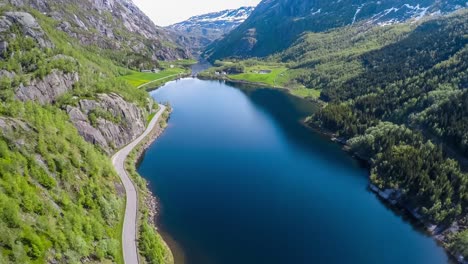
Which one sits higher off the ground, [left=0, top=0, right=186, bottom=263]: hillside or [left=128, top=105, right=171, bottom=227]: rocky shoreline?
[left=0, top=0, right=186, bottom=263]: hillside

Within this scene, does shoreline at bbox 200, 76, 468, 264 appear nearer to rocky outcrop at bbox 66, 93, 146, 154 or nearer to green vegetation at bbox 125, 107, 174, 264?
green vegetation at bbox 125, 107, 174, 264

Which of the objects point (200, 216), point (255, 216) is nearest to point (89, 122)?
point (200, 216)

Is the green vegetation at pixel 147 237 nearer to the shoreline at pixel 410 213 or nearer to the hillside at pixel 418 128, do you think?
the shoreline at pixel 410 213

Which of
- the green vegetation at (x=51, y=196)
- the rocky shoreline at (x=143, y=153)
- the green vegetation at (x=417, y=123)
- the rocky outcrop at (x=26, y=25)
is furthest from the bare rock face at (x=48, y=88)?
the green vegetation at (x=417, y=123)

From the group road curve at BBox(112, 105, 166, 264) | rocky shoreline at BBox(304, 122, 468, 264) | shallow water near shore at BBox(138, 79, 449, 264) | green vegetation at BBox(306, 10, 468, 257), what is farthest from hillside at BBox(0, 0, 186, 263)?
green vegetation at BBox(306, 10, 468, 257)

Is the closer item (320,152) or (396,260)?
(396,260)

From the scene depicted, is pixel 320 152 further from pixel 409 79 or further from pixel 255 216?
pixel 409 79
